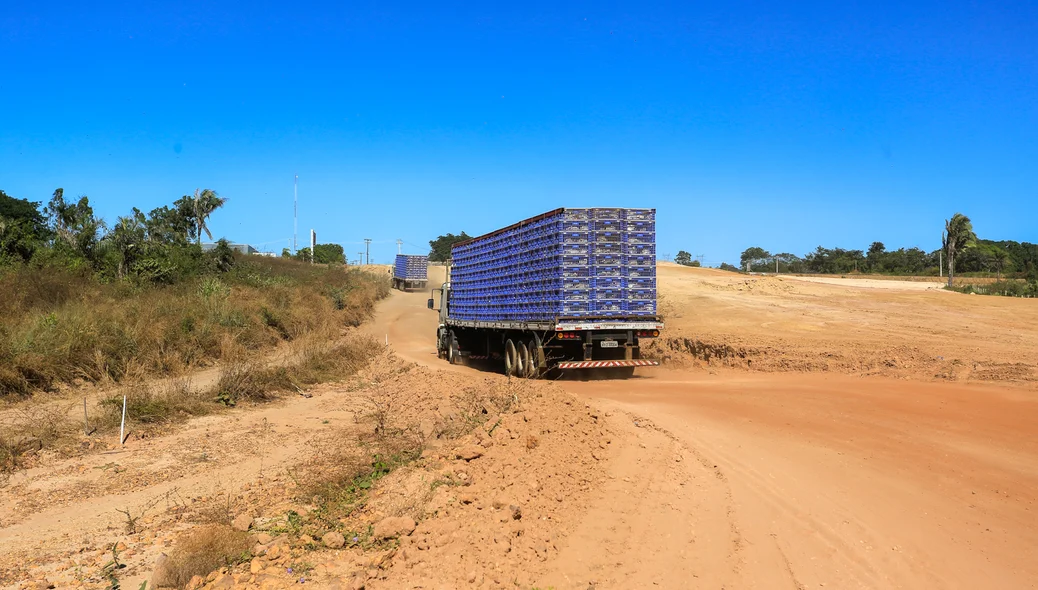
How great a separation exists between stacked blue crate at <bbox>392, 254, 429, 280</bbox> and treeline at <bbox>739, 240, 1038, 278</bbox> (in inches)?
1325

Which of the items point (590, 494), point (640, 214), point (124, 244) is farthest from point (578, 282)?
point (124, 244)

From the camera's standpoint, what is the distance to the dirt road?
17.9 feet

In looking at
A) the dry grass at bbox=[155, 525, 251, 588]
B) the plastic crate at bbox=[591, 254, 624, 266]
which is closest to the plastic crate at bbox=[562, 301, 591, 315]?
the plastic crate at bbox=[591, 254, 624, 266]

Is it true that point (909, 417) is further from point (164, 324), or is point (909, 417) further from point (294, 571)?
point (164, 324)

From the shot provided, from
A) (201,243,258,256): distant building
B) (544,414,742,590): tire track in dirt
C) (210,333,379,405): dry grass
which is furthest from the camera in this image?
(201,243,258,256): distant building

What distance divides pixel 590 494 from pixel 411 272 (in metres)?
59.0

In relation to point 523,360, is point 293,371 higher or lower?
lower

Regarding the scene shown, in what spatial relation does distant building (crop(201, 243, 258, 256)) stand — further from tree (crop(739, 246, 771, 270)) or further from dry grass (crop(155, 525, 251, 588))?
tree (crop(739, 246, 771, 270))

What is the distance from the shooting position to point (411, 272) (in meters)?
64.5

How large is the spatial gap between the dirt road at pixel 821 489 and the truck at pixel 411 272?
1971 inches

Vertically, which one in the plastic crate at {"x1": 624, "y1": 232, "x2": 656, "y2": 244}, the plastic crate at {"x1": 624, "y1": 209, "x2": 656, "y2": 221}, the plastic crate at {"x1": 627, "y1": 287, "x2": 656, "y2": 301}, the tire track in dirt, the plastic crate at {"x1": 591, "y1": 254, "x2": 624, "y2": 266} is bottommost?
the tire track in dirt

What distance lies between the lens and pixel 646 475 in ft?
23.8

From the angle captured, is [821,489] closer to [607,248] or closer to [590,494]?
[590,494]

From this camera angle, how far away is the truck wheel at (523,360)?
1788 centimetres
